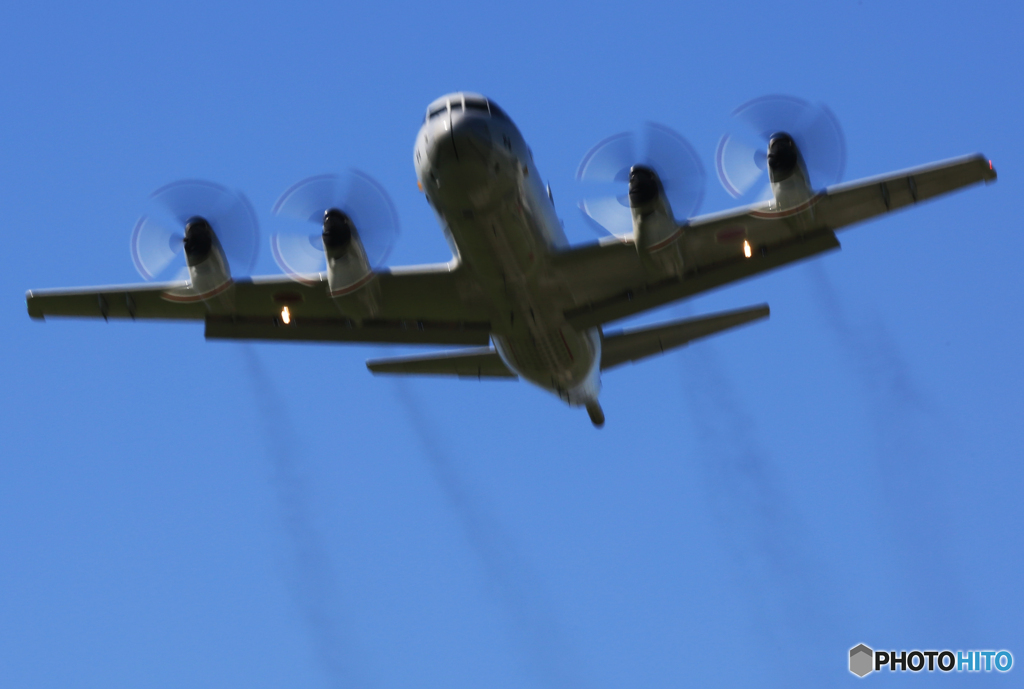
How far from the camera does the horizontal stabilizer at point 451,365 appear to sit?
25.9 m

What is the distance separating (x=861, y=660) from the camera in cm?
2552

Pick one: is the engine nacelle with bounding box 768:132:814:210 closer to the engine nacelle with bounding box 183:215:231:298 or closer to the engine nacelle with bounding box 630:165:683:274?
the engine nacelle with bounding box 630:165:683:274

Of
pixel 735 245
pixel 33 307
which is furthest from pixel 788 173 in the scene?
pixel 33 307

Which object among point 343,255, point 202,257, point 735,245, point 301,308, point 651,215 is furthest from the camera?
point 301,308

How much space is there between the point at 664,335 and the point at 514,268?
16.0 feet

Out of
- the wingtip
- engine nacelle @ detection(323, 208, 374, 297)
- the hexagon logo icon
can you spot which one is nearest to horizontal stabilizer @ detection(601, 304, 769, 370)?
engine nacelle @ detection(323, 208, 374, 297)

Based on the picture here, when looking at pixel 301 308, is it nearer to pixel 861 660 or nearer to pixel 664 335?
pixel 664 335

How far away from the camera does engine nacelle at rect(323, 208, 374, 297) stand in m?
22.9

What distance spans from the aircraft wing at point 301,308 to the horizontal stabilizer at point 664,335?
3.44 metres

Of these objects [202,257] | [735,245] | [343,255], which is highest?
[202,257]

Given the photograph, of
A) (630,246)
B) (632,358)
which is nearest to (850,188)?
(630,246)

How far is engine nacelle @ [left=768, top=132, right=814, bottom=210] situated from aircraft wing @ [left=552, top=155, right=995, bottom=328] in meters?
0.21

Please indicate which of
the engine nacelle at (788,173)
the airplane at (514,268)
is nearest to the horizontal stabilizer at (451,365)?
the airplane at (514,268)

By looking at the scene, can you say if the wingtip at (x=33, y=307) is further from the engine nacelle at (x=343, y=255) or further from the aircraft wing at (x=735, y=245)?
the aircraft wing at (x=735, y=245)
